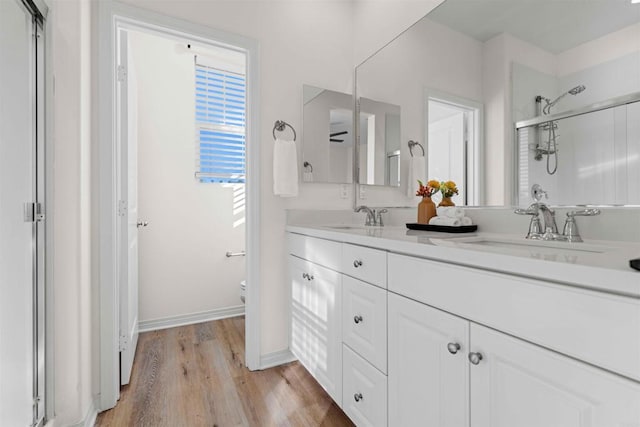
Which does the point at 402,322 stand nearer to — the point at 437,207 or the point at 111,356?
the point at 437,207

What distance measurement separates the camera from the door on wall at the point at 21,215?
95 cm

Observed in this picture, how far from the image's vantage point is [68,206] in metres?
1.30

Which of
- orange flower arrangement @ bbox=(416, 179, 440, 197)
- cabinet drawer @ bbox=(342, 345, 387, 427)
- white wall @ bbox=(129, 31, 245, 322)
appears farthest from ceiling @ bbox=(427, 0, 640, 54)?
white wall @ bbox=(129, 31, 245, 322)

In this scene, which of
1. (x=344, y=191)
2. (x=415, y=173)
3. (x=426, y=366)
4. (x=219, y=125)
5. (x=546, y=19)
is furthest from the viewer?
(x=219, y=125)

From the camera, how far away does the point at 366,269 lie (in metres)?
1.18

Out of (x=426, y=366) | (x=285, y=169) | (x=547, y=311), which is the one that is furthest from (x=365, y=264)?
(x=285, y=169)

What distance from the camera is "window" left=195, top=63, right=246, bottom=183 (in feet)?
9.05

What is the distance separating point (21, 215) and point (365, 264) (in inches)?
49.6

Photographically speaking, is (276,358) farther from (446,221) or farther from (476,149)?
(476,149)

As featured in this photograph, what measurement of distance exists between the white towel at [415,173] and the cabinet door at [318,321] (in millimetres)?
761

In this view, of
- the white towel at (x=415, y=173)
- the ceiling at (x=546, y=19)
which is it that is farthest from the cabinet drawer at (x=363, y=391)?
the ceiling at (x=546, y=19)

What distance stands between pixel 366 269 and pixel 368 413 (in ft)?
1.84

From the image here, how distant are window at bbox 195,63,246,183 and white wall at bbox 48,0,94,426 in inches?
54.7

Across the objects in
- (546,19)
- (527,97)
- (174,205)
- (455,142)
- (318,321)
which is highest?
(546,19)
